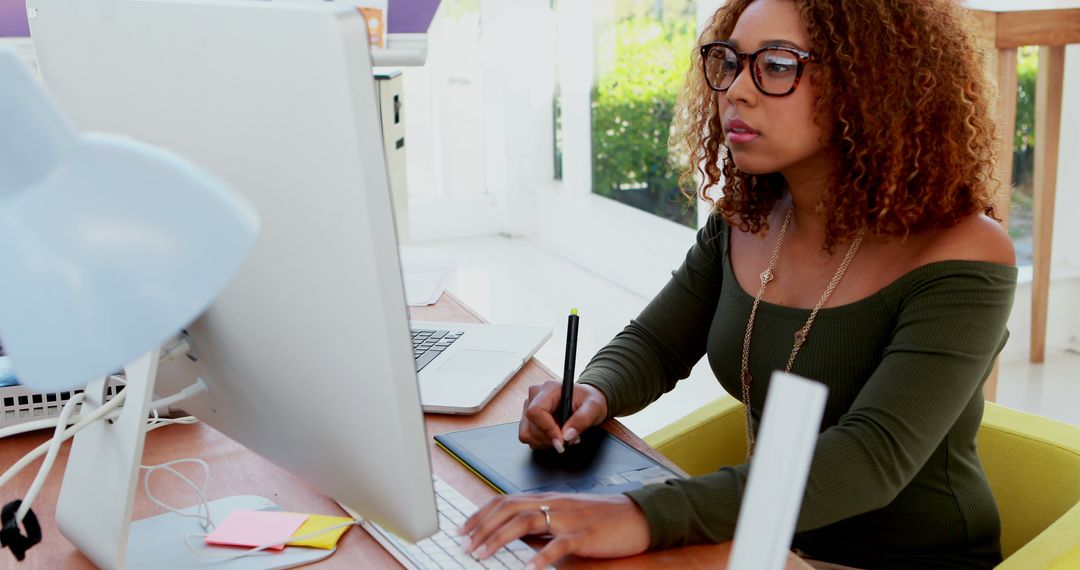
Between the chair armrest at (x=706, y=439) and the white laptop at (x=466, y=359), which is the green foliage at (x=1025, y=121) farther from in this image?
the white laptop at (x=466, y=359)

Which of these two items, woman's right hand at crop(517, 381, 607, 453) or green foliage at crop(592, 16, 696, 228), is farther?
green foliage at crop(592, 16, 696, 228)

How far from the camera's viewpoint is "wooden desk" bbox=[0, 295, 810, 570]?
95cm

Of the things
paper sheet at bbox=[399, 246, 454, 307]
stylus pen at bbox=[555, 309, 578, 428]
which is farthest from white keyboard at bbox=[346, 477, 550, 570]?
paper sheet at bbox=[399, 246, 454, 307]

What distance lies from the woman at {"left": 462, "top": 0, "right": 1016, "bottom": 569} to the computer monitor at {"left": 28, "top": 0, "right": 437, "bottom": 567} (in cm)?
44

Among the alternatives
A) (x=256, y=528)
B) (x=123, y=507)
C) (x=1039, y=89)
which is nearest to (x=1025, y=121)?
(x=1039, y=89)

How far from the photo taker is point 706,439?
4.97 feet

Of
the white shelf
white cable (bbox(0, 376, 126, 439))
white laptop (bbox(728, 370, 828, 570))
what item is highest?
white laptop (bbox(728, 370, 828, 570))

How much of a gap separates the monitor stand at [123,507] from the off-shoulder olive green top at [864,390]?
396 mm

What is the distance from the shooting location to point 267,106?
648 mm

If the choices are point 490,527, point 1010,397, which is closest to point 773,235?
point 490,527

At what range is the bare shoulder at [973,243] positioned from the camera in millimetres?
1193

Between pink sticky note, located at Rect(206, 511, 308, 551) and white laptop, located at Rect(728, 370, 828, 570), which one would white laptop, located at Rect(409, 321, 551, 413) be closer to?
pink sticky note, located at Rect(206, 511, 308, 551)

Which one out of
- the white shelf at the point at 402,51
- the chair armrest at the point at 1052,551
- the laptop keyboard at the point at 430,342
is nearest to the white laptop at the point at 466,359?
the laptop keyboard at the point at 430,342

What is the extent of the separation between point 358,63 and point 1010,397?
9.42ft
